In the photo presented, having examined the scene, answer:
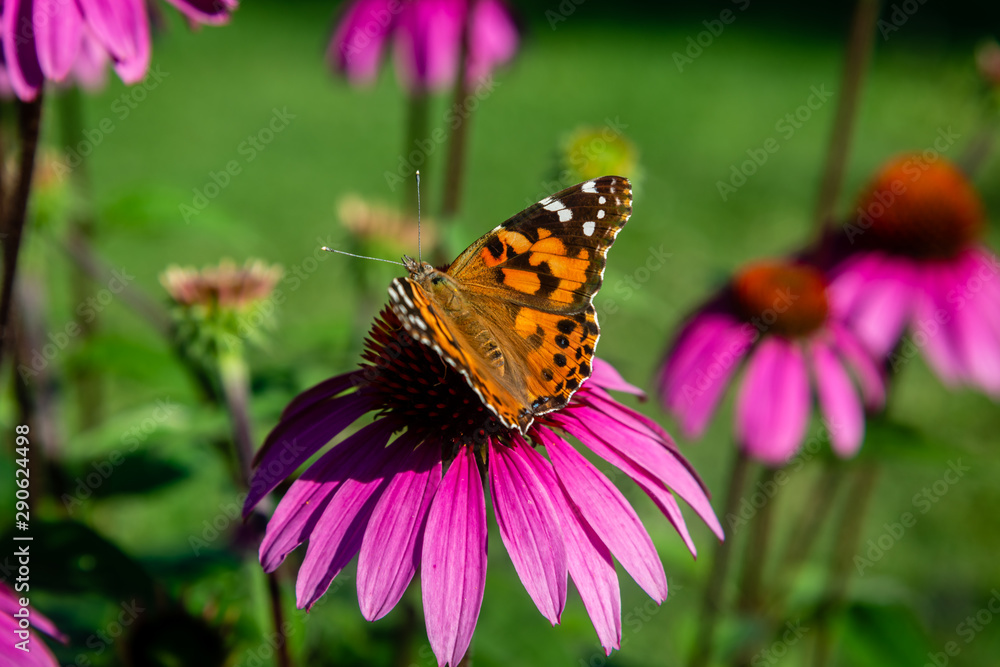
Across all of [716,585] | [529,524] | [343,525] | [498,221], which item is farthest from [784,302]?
[498,221]

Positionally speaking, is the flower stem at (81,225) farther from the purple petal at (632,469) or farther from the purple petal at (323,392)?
the purple petal at (632,469)

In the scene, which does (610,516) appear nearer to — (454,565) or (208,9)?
(454,565)

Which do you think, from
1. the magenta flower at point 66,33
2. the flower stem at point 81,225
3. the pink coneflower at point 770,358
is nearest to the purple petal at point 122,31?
the magenta flower at point 66,33

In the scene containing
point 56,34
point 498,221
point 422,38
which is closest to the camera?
point 56,34

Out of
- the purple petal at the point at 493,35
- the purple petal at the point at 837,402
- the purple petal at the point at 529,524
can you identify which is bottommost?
the purple petal at the point at 837,402

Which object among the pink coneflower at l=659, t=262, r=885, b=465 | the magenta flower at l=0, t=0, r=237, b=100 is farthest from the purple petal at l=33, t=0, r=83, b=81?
the pink coneflower at l=659, t=262, r=885, b=465

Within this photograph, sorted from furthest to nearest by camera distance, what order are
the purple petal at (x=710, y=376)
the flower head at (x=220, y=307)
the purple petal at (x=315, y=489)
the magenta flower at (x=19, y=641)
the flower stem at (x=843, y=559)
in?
the flower stem at (x=843, y=559) < the purple petal at (x=710, y=376) < the flower head at (x=220, y=307) < the purple petal at (x=315, y=489) < the magenta flower at (x=19, y=641)
